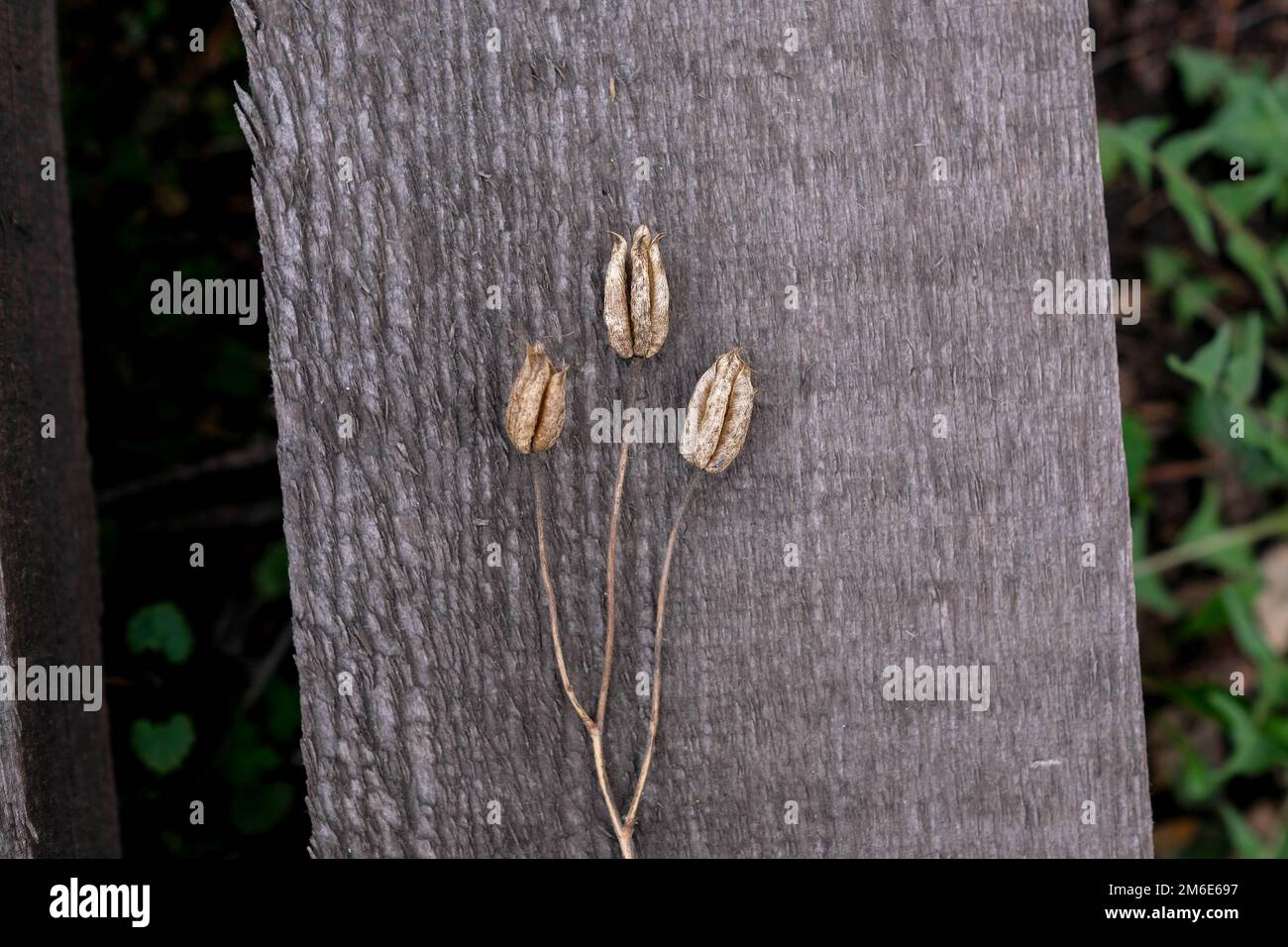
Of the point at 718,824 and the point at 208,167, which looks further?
the point at 208,167

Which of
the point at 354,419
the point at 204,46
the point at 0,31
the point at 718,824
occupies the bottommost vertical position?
the point at 718,824

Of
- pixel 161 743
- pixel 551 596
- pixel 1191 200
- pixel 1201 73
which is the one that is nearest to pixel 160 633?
pixel 161 743

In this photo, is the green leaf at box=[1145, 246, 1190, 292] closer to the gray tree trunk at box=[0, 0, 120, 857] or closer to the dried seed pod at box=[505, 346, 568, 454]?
the dried seed pod at box=[505, 346, 568, 454]

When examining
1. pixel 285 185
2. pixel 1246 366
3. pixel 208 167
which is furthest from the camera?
pixel 208 167

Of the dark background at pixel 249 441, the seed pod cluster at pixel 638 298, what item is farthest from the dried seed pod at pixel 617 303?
the dark background at pixel 249 441

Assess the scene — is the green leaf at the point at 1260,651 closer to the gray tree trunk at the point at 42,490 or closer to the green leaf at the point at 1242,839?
the green leaf at the point at 1242,839

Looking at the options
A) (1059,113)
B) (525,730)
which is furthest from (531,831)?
(1059,113)
